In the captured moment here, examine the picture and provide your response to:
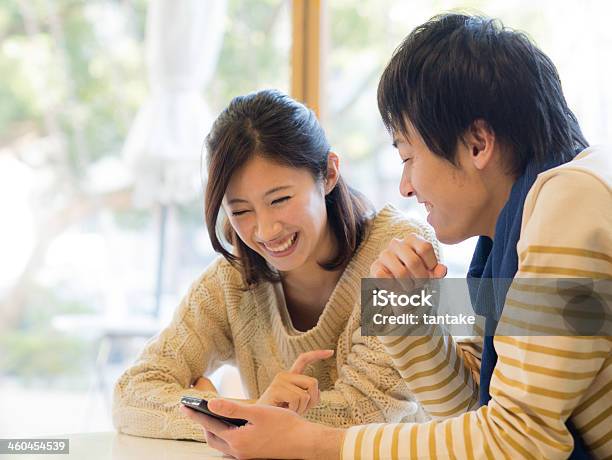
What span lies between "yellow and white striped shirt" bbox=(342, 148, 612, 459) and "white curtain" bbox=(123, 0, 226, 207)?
2.31 metres

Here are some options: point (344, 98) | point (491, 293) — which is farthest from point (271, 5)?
point (491, 293)

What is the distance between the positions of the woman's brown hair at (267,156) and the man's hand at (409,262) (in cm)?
45

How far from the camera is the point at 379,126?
346cm

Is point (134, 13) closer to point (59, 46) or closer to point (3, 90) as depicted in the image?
point (59, 46)

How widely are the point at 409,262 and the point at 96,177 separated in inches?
110

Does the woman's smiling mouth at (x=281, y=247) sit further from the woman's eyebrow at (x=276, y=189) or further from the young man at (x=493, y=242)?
the young man at (x=493, y=242)

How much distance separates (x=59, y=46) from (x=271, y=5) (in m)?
0.96

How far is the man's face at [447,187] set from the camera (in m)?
1.08

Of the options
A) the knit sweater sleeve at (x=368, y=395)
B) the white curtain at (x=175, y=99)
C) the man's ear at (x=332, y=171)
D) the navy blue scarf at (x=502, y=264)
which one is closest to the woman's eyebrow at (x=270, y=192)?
the man's ear at (x=332, y=171)

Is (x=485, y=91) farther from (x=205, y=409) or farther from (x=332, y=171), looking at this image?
(x=332, y=171)

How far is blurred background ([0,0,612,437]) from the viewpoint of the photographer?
11.3 feet

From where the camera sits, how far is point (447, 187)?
1.10 meters

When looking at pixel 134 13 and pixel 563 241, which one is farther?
pixel 134 13

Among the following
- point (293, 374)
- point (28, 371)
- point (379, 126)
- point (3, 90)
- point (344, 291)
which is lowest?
point (293, 374)
